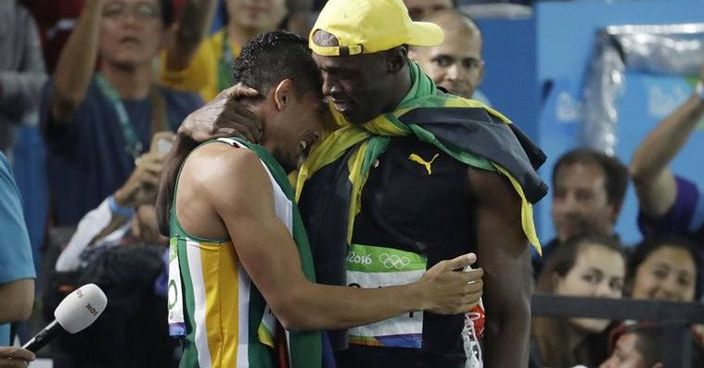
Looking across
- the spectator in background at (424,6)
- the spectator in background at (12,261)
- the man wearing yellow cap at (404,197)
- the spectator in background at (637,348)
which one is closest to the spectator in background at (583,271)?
the spectator in background at (637,348)

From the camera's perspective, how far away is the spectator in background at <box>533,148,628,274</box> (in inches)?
270

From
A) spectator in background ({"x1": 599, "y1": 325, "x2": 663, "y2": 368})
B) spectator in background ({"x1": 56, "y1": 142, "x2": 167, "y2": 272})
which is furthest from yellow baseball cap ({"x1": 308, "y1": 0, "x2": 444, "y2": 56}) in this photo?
spectator in background ({"x1": 56, "y1": 142, "x2": 167, "y2": 272})

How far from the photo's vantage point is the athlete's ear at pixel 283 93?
4035 mm

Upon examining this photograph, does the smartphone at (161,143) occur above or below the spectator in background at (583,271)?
above

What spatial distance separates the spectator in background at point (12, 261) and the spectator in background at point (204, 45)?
121 inches

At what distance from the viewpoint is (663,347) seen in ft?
19.4

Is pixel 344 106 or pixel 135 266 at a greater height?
pixel 344 106

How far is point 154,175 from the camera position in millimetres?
6664

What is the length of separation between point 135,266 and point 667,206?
97.2 inches

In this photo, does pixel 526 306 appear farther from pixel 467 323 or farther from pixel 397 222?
pixel 397 222

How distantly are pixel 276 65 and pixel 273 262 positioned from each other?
0.58m

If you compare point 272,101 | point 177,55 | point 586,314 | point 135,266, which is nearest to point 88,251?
point 135,266

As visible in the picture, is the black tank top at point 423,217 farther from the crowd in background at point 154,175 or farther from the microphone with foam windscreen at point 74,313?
the crowd in background at point 154,175

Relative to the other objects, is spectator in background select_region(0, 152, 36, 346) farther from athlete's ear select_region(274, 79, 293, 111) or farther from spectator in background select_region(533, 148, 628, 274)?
spectator in background select_region(533, 148, 628, 274)
